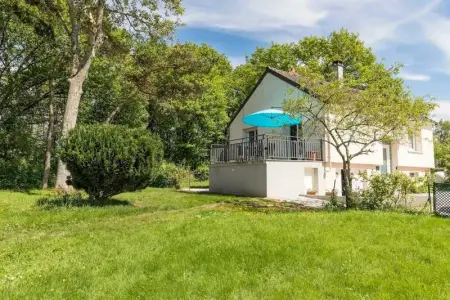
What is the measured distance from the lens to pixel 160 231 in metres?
6.89

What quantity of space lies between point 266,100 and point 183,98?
369 inches

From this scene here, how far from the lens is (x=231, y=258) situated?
5316 millimetres

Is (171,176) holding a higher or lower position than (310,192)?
higher

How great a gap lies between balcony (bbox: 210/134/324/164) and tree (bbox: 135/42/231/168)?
416 inches

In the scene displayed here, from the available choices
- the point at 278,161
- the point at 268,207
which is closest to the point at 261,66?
the point at 278,161

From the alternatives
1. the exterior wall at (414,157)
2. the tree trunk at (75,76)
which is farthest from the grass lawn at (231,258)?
the exterior wall at (414,157)

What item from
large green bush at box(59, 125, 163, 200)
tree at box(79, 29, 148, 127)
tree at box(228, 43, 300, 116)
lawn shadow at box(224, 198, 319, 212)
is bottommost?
lawn shadow at box(224, 198, 319, 212)

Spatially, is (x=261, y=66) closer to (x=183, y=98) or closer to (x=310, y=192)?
(x=183, y=98)

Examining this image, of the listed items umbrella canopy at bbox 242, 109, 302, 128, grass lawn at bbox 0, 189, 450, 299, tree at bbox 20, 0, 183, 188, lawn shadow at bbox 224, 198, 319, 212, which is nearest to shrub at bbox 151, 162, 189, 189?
umbrella canopy at bbox 242, 109, 302, 128

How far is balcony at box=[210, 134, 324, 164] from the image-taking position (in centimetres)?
1498

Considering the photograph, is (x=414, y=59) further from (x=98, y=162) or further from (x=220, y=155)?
(x=98, y=162)

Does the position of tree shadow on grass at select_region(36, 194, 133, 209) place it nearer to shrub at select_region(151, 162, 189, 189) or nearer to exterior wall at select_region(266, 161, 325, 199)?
exterior wall at select_region(266, 161, 325, 199)

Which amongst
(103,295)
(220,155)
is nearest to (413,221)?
(103,295)

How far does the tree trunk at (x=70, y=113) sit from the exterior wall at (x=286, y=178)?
8206 millimetres
